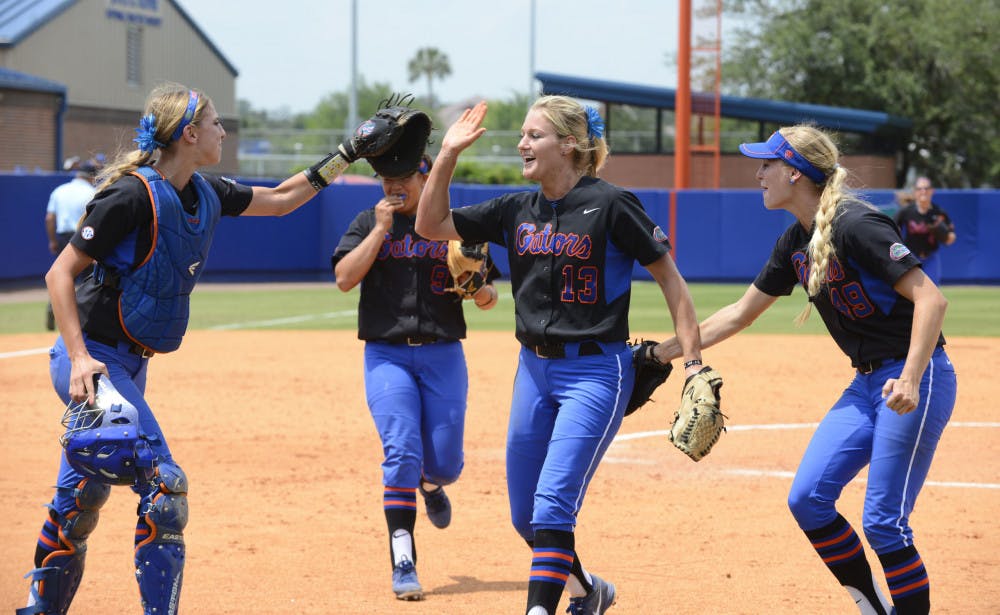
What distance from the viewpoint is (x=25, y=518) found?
7121 mm

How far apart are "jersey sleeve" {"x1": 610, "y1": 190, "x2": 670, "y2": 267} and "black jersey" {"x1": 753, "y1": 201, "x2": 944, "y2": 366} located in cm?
65

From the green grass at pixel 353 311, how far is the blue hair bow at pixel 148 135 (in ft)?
40.5

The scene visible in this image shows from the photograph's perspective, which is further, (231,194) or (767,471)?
(767,471)

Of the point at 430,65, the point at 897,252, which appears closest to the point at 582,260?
the point at 897,252

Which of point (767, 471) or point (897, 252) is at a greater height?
point (897, 252)

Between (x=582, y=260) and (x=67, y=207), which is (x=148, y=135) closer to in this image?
(x=582, y=260)

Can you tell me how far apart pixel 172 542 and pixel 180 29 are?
45659mm

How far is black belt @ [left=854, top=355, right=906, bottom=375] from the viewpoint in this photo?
4754 mm

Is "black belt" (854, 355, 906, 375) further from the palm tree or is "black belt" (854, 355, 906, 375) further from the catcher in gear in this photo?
the palm tree

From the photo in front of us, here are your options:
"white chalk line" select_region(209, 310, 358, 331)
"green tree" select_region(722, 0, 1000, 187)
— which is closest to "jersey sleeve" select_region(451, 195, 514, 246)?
"white chalk line" select_region(209, 310, 358, 331)

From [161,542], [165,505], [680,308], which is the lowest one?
[161,542]

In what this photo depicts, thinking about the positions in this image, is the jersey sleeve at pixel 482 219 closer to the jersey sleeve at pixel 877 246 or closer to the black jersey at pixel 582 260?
the black jersey at pixel 582 260

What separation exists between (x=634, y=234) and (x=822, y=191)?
81cm

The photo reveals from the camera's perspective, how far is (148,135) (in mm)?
4910
